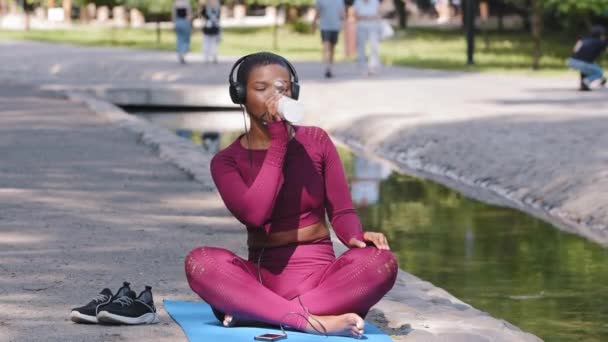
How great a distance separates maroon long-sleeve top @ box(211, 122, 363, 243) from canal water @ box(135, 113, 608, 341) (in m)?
1.67

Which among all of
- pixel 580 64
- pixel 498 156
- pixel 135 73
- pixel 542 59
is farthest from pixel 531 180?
pixel 542 59

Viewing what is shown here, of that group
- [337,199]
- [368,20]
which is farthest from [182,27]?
[337,199]

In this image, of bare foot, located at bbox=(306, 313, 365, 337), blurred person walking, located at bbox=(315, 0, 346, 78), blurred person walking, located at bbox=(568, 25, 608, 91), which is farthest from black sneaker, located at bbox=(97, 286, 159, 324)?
blurred person walking, located at bbox=(315, 0, 346, 78)

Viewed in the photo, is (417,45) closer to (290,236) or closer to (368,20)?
(368,20)

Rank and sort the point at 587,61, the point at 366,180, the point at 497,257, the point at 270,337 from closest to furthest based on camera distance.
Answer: the point at 270,337
the point at 497,257
the point at 366,180
the point at 587,61

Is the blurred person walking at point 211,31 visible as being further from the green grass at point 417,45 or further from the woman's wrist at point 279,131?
the woman's wrist at point 279,131

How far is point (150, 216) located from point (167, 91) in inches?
543

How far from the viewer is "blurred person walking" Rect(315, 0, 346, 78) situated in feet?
89.7

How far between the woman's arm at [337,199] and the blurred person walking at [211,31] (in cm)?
2535

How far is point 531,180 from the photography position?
13.8 m

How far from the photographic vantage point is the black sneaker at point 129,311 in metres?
6.17

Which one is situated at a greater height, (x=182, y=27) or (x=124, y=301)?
(x=124, y=301)

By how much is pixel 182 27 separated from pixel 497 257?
76.9 ft

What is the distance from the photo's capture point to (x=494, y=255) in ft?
34.0
